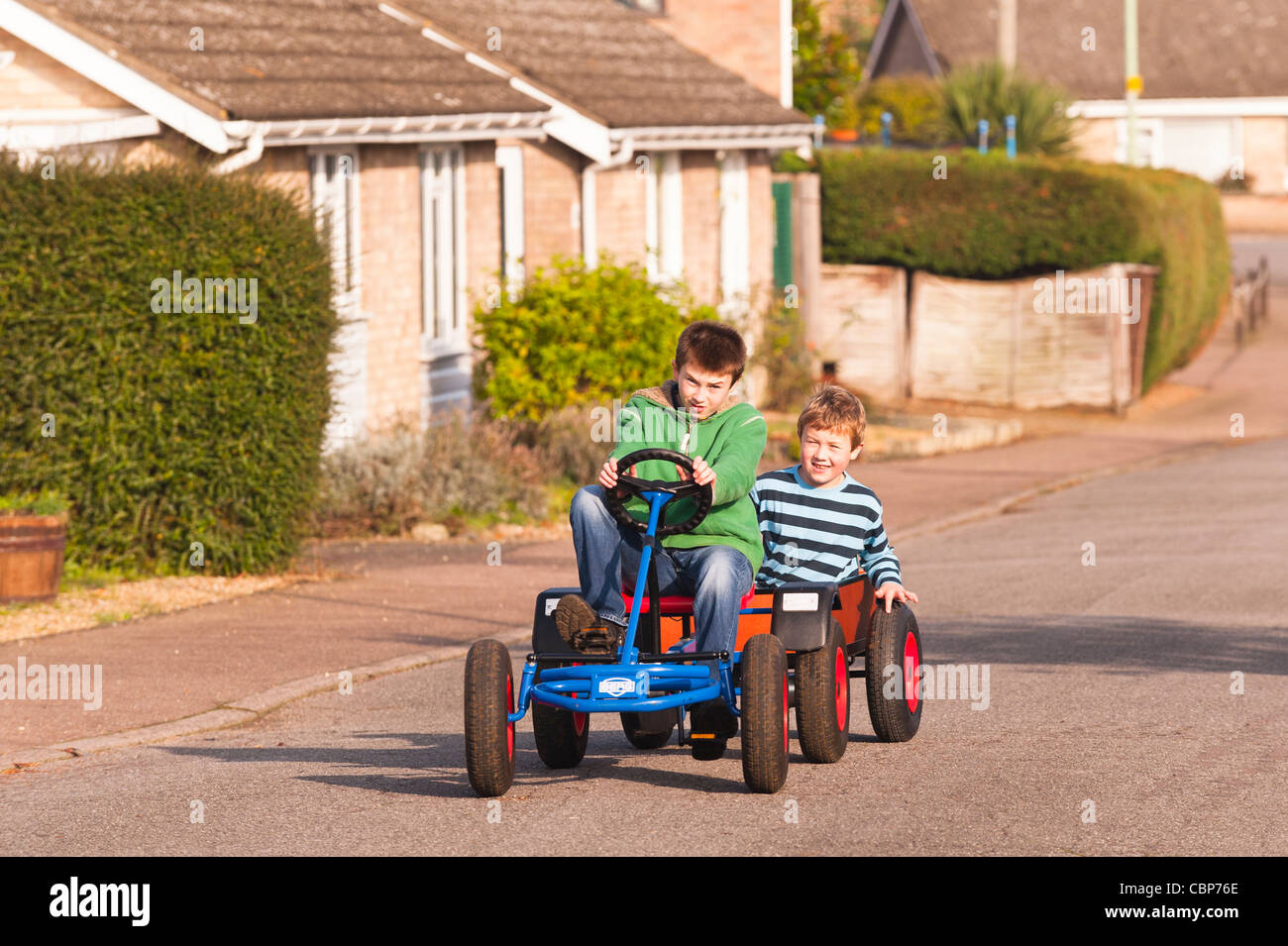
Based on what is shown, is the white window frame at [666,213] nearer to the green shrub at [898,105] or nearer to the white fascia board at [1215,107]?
the green shrub at [898,105]

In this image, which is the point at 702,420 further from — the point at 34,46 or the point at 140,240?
the point at 34,46

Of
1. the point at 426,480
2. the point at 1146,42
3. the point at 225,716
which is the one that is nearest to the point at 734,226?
the point at 426,480

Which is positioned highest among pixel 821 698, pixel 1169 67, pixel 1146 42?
pixel 1146 42

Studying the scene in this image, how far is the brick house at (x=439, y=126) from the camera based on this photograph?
572 inches

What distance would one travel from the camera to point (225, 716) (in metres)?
9.30

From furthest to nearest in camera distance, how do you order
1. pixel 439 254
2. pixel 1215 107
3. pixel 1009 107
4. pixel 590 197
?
1. pixel 1215 107
2. pixel 1009 107
3. pixel 590 197
4. pixel 439 254

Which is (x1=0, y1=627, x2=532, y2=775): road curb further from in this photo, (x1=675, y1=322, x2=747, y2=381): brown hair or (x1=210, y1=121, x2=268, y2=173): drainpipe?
(x1=210, y1=121, x2=268, y2=173): drainpipe

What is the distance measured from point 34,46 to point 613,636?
9.27 m

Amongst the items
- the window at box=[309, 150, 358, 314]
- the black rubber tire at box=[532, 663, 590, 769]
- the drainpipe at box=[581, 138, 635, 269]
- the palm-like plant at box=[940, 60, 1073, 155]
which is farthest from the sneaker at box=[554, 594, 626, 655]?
the palm-like plant at box=[940, 60, 1073, 155]

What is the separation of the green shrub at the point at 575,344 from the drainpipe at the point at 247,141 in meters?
3.68

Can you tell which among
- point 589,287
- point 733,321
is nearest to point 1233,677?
point 589,287

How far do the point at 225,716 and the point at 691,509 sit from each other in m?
2.96

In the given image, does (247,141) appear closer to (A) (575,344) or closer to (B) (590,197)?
(A) (575,344)

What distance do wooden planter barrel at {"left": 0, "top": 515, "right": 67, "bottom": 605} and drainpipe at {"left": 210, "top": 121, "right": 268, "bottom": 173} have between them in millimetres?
3664
